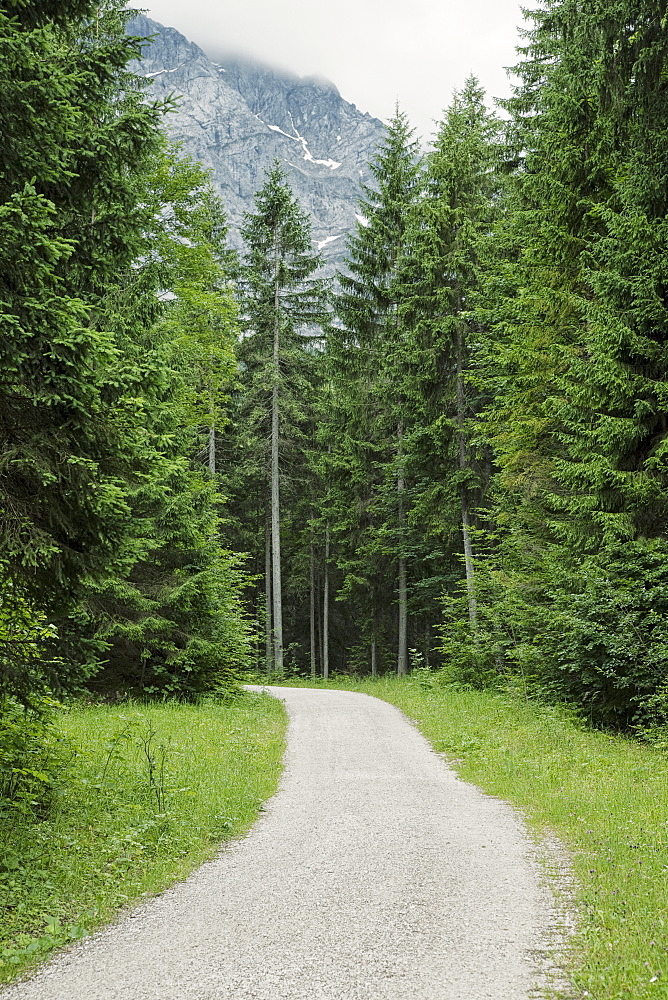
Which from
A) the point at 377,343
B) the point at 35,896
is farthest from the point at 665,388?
the point at 377,343

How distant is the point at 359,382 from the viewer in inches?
1014

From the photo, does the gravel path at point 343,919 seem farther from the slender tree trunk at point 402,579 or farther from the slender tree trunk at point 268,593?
the slender tree trunk at point 268,593

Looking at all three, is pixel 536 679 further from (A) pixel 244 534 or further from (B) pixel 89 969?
(A) pixel 244 534

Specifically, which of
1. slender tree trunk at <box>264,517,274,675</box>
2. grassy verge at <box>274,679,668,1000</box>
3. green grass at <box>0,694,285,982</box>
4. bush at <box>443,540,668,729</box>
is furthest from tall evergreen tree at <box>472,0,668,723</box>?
slender tree trunk at <box>264,517,274,675</box>

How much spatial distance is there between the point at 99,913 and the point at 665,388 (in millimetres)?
9760

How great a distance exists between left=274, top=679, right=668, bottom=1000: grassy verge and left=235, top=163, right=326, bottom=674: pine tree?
1623cm

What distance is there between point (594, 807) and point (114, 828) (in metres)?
4.51

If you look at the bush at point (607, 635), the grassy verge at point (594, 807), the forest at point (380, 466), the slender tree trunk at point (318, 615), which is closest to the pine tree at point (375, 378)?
the forest at point (380, 466)

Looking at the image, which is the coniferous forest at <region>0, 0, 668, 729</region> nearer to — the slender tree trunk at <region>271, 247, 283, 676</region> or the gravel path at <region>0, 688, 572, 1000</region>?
the slender tree trunk at <region>271, 247, 283, 676</region>

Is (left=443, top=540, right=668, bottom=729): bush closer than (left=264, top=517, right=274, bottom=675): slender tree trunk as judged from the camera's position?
Yes

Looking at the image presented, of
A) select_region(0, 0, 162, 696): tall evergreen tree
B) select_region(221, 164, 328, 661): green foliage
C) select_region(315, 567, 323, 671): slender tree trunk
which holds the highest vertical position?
select_region(221, 164, 328, 661): green foliage

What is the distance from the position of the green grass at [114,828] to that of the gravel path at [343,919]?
0.79 ft

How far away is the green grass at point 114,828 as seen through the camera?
4.34m

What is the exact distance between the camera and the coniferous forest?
17.3 feet
